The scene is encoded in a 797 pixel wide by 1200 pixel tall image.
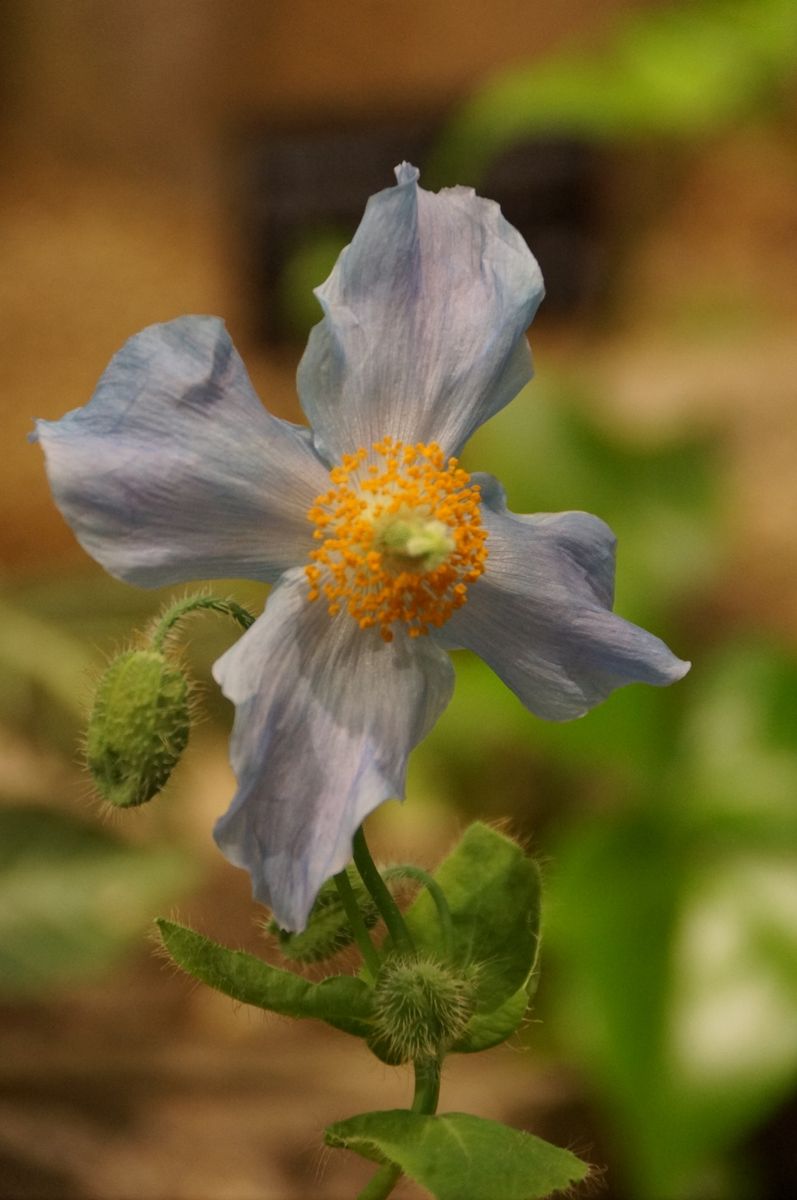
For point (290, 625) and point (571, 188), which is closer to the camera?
point (290, 625)

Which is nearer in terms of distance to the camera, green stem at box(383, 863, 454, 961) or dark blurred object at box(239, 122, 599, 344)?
green stem at box(383, 863, 454, 961)

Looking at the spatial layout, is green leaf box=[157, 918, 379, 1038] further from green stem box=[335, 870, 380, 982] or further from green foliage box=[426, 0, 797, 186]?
green foliage box=[426, 0, 797, 186]

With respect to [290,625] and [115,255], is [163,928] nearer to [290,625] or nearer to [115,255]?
[290,625]

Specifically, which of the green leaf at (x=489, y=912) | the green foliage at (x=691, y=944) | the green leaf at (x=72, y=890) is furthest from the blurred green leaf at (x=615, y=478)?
the green leaf at (x=489, y=912)

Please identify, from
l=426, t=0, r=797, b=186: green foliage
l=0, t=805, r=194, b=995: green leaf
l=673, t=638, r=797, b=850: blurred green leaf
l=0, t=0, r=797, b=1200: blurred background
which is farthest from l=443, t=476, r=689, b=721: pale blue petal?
l=426, t=0, r=797, b=186: green foliage

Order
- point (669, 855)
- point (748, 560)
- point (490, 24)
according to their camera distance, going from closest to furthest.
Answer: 1. point (669, 855)
2. point (748, 560)
3. point (490, 24)

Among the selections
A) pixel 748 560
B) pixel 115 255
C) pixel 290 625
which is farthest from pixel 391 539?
pixel 115 255

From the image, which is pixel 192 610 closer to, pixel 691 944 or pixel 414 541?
pixel 414 541
